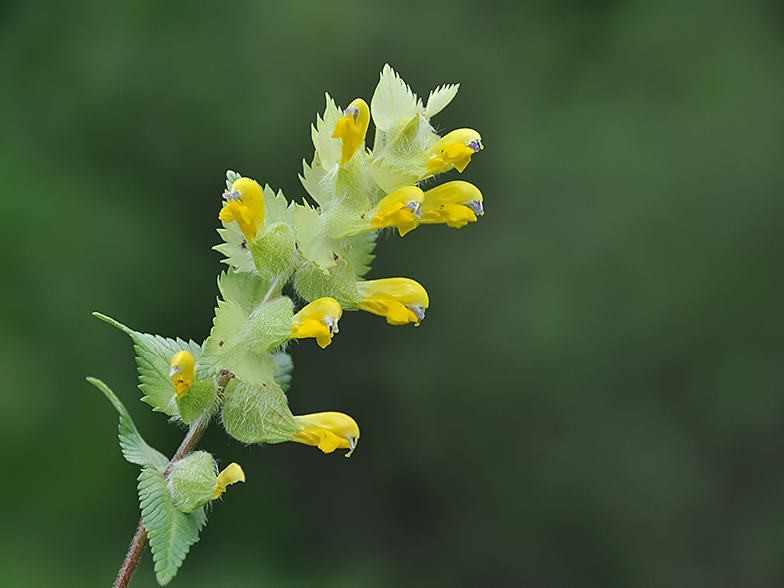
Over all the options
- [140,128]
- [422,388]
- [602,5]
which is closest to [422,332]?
[422,388]

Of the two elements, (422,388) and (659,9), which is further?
(659,9)

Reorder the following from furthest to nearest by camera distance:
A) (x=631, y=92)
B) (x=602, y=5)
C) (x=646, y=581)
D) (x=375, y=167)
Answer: (x=602, y=5)
(x=631, y=92)
(x=646, y=581)
(x=375, y=167)

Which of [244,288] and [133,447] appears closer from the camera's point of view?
[133,447]

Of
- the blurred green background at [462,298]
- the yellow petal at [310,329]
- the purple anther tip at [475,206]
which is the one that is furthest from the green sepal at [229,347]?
the blurred green background at [462,298]

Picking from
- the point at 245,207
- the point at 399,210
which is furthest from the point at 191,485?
the point at 399,210

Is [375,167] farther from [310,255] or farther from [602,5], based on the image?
[602,5]

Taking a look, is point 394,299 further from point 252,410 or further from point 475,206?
point 252,410
